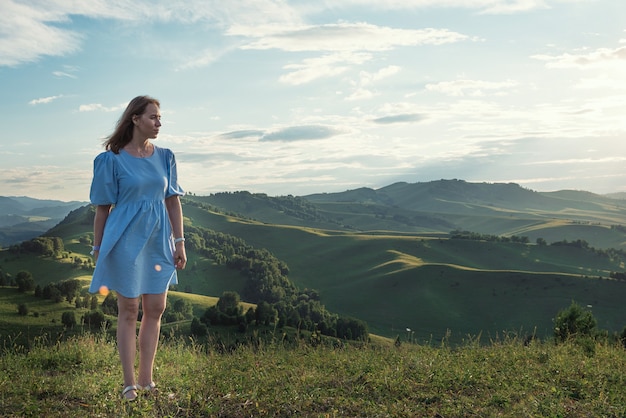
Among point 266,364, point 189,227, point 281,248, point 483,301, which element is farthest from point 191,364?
point 189,227

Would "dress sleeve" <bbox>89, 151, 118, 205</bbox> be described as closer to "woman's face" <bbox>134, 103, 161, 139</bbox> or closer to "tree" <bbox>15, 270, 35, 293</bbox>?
"woman's face" <bbox>134, 103, 161, 139</bbox>

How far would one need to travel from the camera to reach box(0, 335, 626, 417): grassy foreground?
500 cm

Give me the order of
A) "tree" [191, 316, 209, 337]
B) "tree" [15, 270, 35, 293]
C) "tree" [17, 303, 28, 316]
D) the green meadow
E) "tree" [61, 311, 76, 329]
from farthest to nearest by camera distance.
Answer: the green meadow < "tree" [15, 270, 35, 293] < "tree" [17, 303, 28, 316] < "tree" [61, 311, 76, 329] < "tree" [191, 316, 209, 337]

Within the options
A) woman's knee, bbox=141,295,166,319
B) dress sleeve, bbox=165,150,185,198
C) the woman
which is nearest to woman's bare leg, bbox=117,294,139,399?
the woman

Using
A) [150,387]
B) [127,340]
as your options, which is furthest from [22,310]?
[127,340]

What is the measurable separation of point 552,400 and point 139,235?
174 inches

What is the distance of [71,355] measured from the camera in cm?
684

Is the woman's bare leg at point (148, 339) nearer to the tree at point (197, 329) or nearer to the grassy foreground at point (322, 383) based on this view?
the grassy foreground at point (322, 383)

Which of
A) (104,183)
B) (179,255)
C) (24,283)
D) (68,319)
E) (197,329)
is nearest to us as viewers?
(104,183)

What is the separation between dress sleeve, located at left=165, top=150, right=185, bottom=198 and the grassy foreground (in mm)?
1993

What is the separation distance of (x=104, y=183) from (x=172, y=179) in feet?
2.43

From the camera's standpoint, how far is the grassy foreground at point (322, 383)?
16.4ft

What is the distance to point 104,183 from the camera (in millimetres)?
5023

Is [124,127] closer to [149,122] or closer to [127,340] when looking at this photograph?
[149,122]
